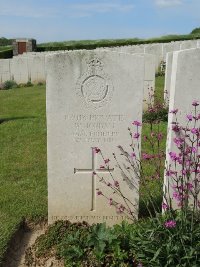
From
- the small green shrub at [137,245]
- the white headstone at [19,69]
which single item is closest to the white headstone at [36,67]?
the white headstone at [19,69]

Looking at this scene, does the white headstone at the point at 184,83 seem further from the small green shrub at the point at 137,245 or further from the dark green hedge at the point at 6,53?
the dark green hedge at the point at 6,53

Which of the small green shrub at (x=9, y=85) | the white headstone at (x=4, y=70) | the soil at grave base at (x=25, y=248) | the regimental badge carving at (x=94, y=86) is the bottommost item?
the soil at grave base at (x=25, y=248)

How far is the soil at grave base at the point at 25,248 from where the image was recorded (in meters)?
4.02

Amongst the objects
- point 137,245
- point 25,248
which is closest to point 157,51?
point 25,248

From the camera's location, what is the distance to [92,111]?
13.8 ft

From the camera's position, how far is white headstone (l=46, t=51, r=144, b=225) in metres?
4.09

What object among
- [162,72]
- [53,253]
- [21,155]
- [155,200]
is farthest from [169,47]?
[53,253]

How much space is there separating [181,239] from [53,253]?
1.36 m

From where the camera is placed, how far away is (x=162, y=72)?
16.3 m

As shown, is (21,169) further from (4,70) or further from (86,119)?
(4,70)

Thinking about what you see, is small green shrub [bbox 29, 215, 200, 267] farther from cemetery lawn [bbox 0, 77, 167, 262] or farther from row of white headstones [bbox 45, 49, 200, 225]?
cemetery lawn [bbox 0, 77, 167, 262]

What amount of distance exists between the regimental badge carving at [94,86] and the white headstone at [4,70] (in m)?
Result: 13.1

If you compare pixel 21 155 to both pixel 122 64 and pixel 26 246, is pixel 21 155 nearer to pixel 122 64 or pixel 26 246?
pixel 26 246

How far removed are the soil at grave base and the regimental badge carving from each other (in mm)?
1544
